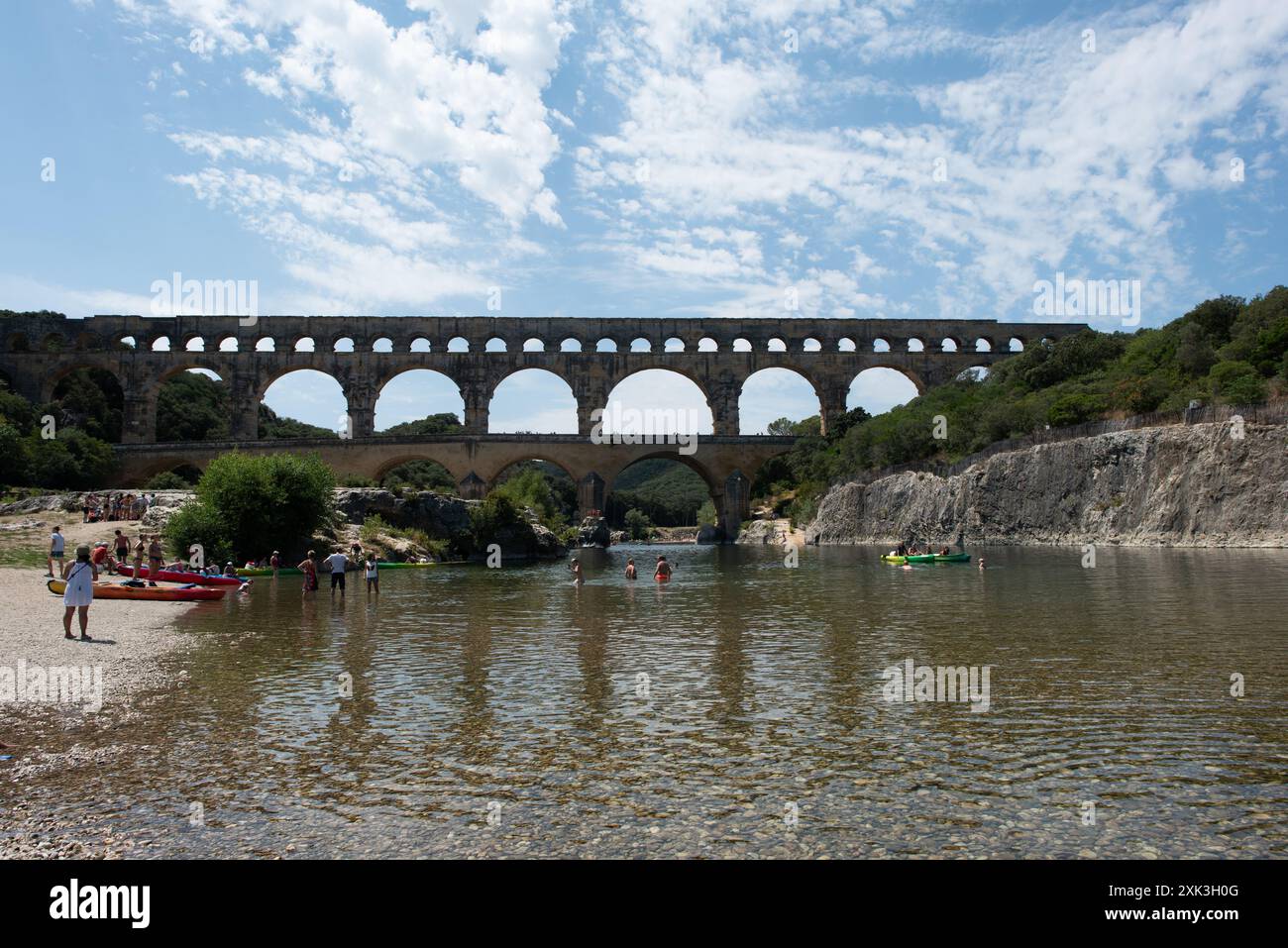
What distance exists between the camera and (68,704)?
804 cm

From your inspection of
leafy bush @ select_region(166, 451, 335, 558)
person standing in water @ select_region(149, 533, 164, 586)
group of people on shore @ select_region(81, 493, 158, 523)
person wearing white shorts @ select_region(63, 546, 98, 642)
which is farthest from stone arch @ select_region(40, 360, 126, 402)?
person wearing white shorts @ select_region(63, 546, 98, 642)

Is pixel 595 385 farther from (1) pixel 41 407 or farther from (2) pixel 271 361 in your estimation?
(1) pixel 41 407

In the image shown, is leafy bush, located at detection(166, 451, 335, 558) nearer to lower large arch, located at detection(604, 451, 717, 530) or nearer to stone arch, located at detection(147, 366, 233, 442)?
stone arch, located at detection(147, 366, 233, 442)

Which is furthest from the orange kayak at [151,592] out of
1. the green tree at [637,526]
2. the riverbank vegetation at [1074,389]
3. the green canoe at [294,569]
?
the green tree at [637,526]

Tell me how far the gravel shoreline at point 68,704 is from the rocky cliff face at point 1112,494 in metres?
31.5

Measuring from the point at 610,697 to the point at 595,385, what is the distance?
173 ft

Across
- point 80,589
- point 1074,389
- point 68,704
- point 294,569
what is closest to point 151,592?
point 80,589

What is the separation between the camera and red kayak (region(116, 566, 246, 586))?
19156mm

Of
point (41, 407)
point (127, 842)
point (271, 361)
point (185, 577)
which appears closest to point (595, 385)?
point (271, 361)

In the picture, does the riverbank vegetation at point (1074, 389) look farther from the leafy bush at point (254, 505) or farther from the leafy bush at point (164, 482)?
the leafy bush at point (164, 482)

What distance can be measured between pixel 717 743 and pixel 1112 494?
1354 inches

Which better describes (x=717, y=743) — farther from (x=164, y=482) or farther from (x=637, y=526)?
(x=637, y=526)

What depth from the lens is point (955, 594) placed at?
17.7 m

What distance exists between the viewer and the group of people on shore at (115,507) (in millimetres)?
31000
